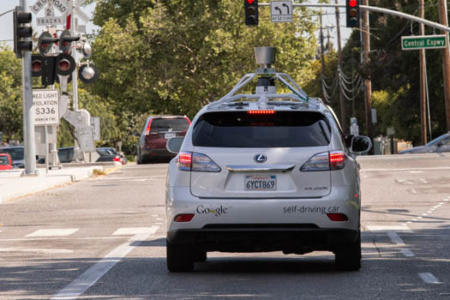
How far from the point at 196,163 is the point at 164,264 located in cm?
194

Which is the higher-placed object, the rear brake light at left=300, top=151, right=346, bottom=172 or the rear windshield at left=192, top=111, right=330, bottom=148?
the rear windshield at left=192, top=111, right=330, bottom=148

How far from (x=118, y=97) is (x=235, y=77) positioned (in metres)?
8.08

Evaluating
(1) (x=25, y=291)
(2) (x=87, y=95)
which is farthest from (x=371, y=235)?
(2) (x=87, y=95)

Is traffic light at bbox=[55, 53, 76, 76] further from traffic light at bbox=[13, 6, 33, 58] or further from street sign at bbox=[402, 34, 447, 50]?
street sign at bbox=[402, 34, 447, 50]

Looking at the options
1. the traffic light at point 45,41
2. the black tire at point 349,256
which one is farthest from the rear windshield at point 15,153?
the black tire at point 349,256

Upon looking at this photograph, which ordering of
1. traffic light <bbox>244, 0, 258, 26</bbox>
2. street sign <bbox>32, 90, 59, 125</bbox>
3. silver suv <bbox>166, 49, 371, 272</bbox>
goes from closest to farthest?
silver suv <bbox>166, 49, 371, 272</bbox>
street sign <bbox>32, 90, 59, 125</bbox>
traffic light <bbox>244, 0, 258, 26</bbox>

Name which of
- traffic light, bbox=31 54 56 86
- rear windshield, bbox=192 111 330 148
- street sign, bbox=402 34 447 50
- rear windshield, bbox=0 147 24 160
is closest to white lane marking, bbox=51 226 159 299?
rear windshield, bbox=192 111 330 148

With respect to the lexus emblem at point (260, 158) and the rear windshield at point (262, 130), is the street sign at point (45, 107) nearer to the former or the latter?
the rear windshield at point (262, 130)

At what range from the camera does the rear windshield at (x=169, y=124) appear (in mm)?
39031

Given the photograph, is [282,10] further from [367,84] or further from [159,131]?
[367,84]

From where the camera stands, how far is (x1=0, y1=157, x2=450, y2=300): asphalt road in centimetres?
1015

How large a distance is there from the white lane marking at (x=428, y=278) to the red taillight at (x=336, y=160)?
4.39 ft

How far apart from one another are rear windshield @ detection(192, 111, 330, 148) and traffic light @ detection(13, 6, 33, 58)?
18347 millimetres

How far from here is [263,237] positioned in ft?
34.9
